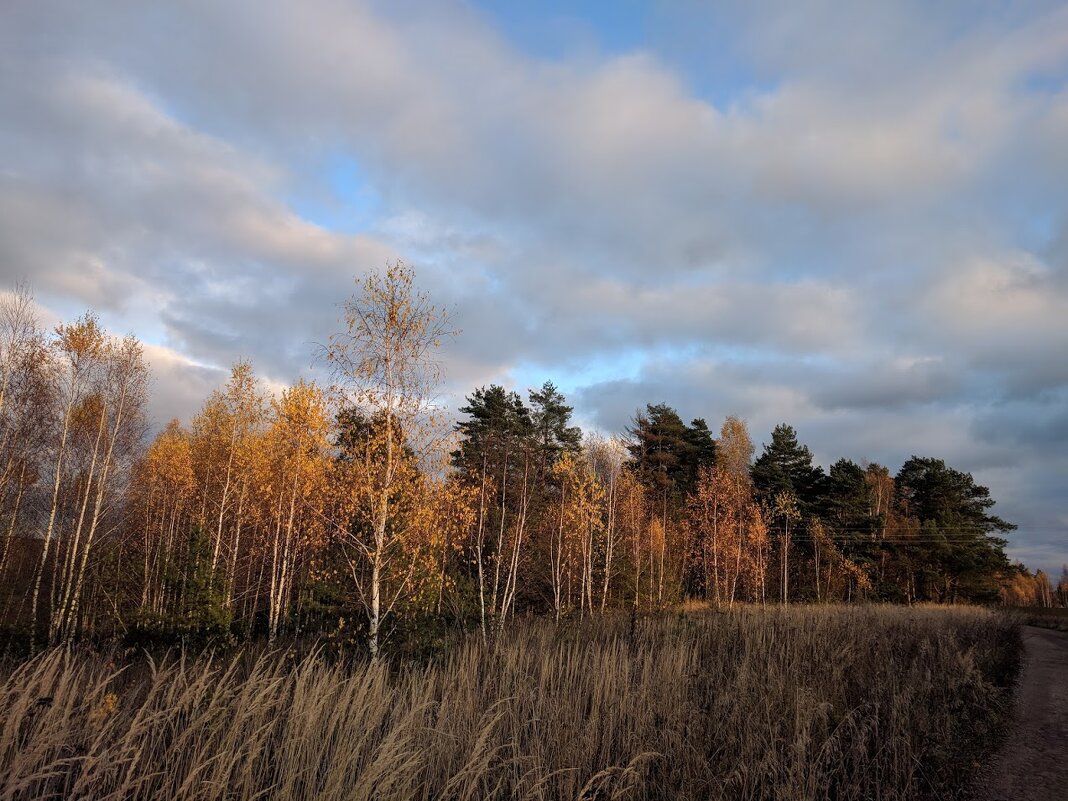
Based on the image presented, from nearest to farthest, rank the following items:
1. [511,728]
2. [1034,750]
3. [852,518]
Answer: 1. [511,728]
2. [1034,750]
3. [852,518]

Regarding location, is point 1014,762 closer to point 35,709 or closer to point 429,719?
point 429,719

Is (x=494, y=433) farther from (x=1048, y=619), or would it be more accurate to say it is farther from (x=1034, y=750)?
(x=1048, y=619)

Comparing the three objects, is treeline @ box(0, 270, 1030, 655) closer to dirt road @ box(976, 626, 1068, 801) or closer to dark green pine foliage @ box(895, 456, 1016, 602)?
dark green pine foliage @ box(895, 456, 1016, 602)

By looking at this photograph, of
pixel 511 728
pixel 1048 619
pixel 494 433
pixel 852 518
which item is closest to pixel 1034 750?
pixel 511 728

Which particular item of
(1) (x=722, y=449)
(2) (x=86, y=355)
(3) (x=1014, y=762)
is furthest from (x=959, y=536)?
(2) (x=86, y=355)

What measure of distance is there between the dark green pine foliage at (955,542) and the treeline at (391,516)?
Result: 0.17m

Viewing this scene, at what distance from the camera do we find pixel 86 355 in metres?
20.0

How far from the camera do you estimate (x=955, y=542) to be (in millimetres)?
40719

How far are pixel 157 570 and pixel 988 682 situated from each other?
2521 cm

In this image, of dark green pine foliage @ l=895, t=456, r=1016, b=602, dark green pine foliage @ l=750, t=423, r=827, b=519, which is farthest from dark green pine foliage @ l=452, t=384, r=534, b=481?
dark green pine foliage @ l=895, t=456, r=1016, b=602

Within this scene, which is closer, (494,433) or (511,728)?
(511,728)

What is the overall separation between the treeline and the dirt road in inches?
280

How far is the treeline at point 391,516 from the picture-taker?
1282 cm

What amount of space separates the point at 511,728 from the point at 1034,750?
23.2 feet
